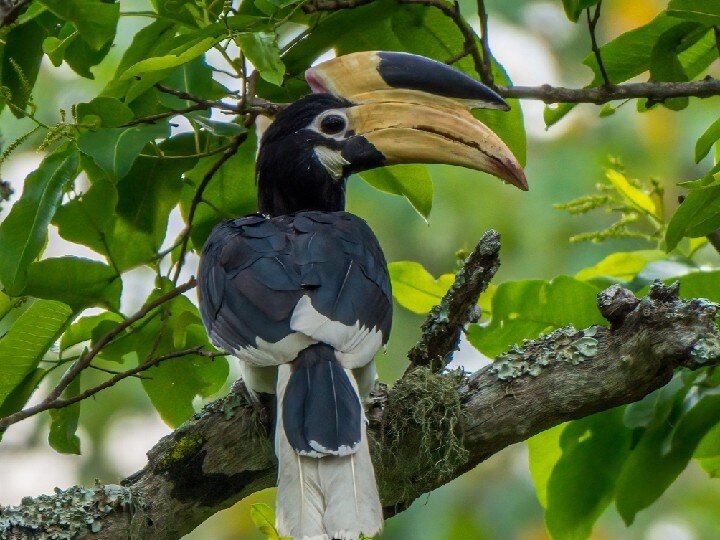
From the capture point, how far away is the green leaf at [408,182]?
312 centimetres

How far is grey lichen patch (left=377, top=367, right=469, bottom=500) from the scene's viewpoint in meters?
2.48

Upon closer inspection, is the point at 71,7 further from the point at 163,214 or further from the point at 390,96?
the point at 390,96

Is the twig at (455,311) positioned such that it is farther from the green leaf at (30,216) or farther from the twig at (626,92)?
the green leaf at (30,216)

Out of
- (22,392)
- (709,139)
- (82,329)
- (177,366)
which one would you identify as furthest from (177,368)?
(709,139)

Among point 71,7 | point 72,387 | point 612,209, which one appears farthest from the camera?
point 612,209

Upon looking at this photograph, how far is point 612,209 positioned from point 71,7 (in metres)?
1.53

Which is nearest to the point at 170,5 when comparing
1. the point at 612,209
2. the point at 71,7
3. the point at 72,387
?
the point at 71,7

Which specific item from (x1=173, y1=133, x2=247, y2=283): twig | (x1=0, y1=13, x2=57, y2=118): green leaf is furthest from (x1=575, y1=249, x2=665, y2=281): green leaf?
(x1=0, y1=13, x2=57, y2=118): green leaf

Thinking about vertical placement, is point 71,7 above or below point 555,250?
below

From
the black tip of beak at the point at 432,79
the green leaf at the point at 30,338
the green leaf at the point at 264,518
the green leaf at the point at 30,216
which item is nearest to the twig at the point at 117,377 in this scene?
the green leaf at the point at 30,338

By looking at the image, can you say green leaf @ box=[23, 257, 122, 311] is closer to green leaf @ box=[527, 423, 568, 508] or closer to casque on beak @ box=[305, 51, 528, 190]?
casque on beak @ box=[305, 51, 528, 190]

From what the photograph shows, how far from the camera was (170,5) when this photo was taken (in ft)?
8.72

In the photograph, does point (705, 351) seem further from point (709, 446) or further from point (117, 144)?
point (117, 144)

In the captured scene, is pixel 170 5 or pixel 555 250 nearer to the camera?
pixel 170 5
